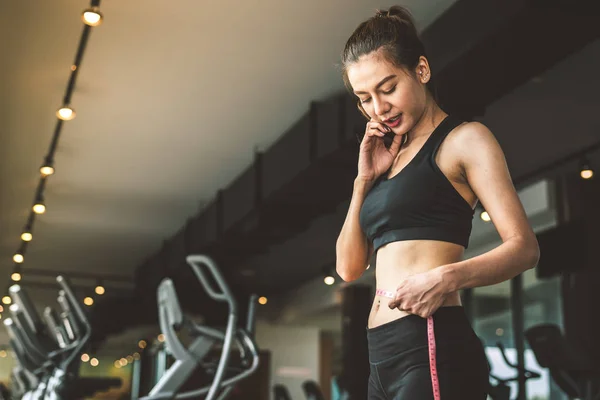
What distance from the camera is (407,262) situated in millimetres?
1415

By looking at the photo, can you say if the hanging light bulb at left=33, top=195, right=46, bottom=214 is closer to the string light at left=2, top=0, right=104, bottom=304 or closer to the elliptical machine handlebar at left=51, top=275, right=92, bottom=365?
the string light at left=2, top=0, right=104, bottom=304

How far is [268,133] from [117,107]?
132cm

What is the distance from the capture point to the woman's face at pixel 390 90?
1495 mm

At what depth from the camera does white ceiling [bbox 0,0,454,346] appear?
488cm

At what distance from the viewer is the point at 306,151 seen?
6.15 meters

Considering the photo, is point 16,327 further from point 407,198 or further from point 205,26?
point 407,198

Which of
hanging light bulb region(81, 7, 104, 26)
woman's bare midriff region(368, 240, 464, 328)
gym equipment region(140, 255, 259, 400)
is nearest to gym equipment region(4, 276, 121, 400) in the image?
gym equipment region(140, 255, 259, 400)

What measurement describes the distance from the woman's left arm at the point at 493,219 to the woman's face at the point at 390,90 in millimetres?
115

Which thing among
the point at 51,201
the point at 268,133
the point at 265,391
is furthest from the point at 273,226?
the point at 265,391

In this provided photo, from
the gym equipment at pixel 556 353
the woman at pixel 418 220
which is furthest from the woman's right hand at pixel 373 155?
the gym equipment at pixel 556 353

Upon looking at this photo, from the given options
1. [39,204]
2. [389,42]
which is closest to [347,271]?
[389,42]

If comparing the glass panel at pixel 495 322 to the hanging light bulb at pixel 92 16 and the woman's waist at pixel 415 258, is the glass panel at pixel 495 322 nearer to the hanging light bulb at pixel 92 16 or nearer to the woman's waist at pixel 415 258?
the hanging light bulb at pixel 92 16

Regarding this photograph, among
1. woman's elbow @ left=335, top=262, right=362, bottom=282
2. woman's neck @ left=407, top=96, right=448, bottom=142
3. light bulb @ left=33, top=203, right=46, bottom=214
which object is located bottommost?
woman's elbow @ left=335, top=262, right=362, bottom=282

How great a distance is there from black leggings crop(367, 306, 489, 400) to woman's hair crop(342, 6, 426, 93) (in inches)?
18.5
